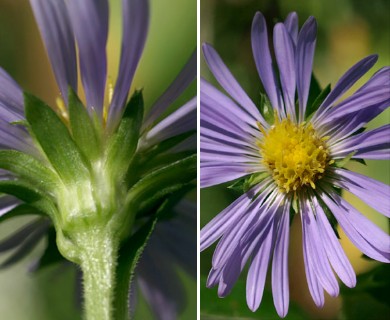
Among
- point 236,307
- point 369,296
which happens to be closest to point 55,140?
point 236,307

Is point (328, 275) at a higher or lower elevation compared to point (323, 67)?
lower

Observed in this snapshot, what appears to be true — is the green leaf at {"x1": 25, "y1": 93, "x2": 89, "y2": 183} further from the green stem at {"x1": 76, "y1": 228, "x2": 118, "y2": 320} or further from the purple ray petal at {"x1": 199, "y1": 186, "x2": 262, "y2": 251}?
the purple ray petal at {"x1": 199, "y1": 186, "x2": 262, "y2": 251}

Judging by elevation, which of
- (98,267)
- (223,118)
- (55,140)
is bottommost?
(98,267)

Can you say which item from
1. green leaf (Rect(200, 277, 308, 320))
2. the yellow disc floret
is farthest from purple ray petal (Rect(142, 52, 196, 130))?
green leaf (Rect(200, 277, 308, 320))

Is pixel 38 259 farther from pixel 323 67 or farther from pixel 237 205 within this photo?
pixel 323 67

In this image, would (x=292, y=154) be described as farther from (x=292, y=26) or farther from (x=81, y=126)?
(x=81, y=126)

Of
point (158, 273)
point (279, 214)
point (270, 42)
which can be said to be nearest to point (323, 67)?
point (270, 42)
